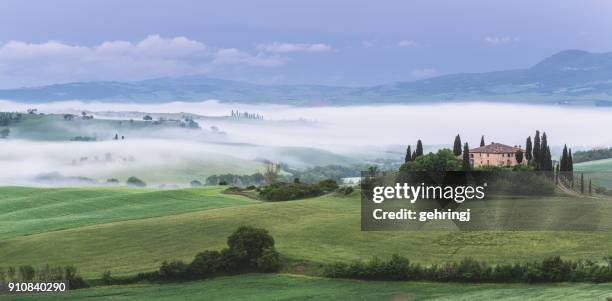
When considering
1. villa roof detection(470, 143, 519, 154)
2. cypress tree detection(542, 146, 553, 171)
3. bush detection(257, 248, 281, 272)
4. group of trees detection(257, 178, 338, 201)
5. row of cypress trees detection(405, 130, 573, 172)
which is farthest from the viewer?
villa roof detection(470, 143, 519, 154)

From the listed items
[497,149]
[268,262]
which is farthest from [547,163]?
[268,262]

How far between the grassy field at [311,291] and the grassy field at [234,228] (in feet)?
13.2

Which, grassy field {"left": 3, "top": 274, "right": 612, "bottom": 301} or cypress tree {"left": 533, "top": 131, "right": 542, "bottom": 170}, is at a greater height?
cypress tree {"left": 533, "top": 131, "right": 542, "bottom": 170}

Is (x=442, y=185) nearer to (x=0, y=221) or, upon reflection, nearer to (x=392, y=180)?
(x=392, y=180)

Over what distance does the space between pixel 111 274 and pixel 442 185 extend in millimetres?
23807

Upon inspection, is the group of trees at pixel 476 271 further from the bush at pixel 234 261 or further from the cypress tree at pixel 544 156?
the cypress tree at pixel 544 156

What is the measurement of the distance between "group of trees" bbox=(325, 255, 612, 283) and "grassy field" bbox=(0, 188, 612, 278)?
10.2ft

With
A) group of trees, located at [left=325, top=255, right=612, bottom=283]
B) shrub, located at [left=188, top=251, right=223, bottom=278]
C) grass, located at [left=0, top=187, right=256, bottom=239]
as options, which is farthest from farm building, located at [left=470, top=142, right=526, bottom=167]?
shrub, located at [left=188, top=251, right=223, bottom=278]

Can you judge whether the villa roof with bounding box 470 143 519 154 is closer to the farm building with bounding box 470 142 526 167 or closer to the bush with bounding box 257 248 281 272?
the farm building with bounding box 470 142 526 167

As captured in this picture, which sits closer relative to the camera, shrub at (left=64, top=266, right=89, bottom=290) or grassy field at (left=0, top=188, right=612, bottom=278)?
shrub at (left=64, top=266, right=89, bottom=290)

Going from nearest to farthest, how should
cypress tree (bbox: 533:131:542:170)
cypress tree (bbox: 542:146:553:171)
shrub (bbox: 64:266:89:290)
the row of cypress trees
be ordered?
shrub (bbox: 64:266:89:290), the row of cypress trees, cypress tree (bbox: 542:146:553:171), cypress tree (bbox: 533:131:542:170)

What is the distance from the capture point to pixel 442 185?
6209 cm

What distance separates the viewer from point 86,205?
94.2 metres

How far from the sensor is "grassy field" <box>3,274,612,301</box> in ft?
152
